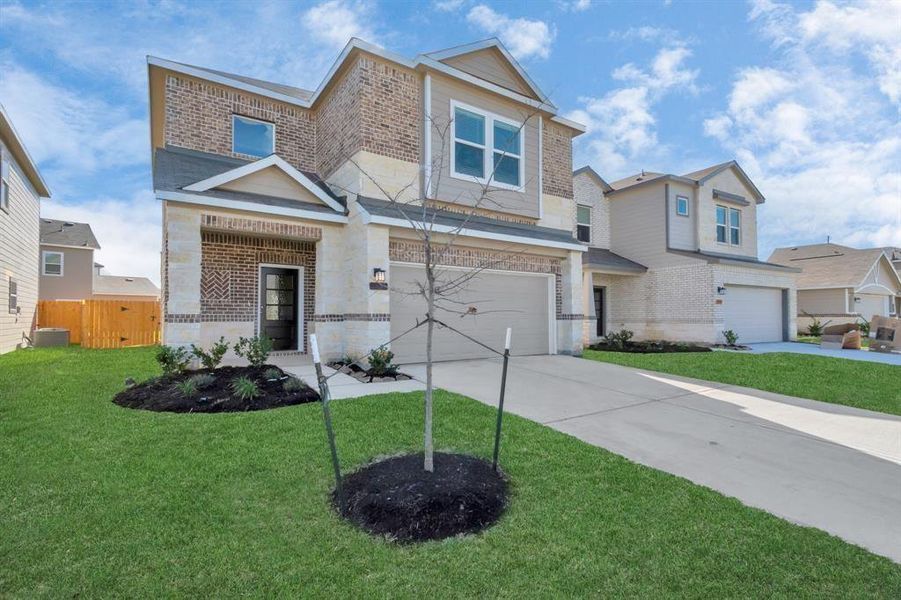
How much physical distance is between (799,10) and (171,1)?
45.6 ft

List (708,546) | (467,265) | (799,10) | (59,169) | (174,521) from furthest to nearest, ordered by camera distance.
→ 1. (59,169)
2. (467,265)
3. (799,10)
4. (174,521)
5. (708,546)

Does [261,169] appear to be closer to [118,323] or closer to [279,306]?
[279,306]

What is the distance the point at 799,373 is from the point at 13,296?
74.0 ft

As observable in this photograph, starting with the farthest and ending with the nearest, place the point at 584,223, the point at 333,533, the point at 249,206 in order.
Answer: the point at 584,223, the point at 249,206, the point at 333,533

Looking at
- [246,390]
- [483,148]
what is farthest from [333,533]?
[483,148]

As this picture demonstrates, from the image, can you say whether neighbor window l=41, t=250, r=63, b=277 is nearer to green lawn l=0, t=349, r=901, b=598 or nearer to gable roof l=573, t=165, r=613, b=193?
green lawn l=0, t=349, r=901, b=598

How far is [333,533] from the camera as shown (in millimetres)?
2871

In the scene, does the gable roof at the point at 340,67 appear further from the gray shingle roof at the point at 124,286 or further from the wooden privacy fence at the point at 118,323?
the gray shingle roof at the point at 124,286

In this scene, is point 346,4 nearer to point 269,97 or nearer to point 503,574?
point 269,97

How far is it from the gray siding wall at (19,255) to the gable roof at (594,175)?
751 inches

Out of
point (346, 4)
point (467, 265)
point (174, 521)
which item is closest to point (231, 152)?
point (346, 4)

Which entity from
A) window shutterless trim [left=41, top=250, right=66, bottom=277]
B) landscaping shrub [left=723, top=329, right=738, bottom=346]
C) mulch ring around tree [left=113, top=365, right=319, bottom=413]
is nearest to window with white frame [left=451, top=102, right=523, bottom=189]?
mulch ring around tree [left=113, top=365, right=319, bottom=413]

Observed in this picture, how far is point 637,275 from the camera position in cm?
1778

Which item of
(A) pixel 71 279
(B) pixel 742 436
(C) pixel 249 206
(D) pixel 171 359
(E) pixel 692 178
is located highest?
(E) pixel 692 178
